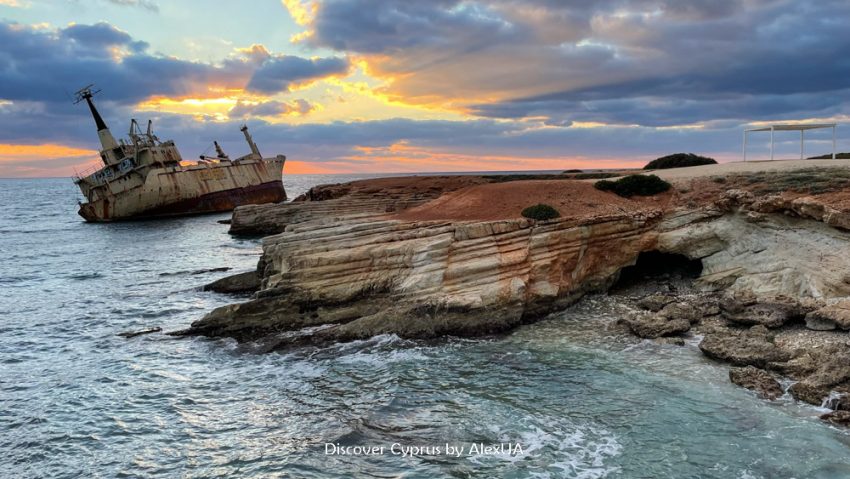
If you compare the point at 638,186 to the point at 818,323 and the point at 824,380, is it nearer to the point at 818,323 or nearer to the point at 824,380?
the point at 818,323

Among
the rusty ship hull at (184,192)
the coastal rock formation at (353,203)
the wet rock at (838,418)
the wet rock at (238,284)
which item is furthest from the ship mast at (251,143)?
the wet rock at (838,418)

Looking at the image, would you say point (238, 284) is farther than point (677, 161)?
No

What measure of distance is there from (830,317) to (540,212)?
8825 mm

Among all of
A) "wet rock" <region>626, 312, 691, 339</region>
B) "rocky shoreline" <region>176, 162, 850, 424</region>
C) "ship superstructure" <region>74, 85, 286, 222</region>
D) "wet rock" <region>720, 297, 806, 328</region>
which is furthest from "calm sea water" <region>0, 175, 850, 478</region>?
"ship superstructure" <region>74, 85, 286, 222</region>

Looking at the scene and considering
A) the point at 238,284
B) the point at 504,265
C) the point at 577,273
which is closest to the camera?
the point at 504,265

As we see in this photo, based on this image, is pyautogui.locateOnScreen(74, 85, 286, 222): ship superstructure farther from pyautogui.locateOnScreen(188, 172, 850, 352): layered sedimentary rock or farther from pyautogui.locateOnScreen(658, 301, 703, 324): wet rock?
pyautogui.locateOnScreen(658, 301, 703, 324): wet rock

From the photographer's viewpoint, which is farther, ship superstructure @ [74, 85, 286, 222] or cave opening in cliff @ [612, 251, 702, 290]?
ship superstructure @ [74, 85, 286, 222]

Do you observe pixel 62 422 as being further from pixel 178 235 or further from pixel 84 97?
pixel 84 97

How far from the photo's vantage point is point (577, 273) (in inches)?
757

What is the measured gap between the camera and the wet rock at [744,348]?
1315 centimetres

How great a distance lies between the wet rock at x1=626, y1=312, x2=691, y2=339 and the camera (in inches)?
607

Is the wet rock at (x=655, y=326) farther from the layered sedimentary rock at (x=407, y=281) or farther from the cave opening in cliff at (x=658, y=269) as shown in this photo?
the cave opening in cliff at (x=658, y=269)

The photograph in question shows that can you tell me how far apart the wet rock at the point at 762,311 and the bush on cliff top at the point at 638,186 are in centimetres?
780

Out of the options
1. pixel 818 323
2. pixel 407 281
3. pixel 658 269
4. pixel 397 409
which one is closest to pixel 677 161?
pixel 658 269
